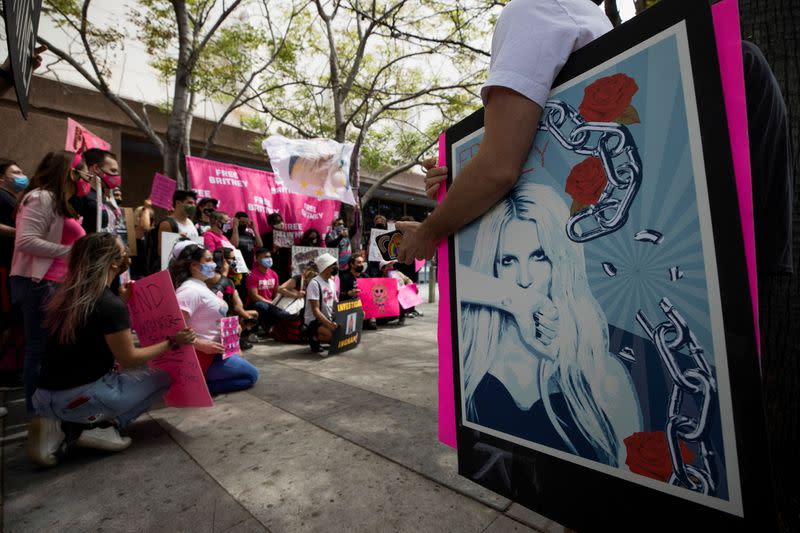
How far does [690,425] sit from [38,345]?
3536 millimetres

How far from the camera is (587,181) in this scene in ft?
2.35

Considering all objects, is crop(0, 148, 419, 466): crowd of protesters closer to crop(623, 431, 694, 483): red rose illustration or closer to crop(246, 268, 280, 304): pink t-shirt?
crop(246, 268, 280, 304): pink t-shirt

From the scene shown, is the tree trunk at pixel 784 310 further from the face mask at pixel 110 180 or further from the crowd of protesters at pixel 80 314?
the face mask at pixel 110 180

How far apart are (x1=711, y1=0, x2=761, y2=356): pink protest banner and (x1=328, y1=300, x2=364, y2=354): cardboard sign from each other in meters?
4.61

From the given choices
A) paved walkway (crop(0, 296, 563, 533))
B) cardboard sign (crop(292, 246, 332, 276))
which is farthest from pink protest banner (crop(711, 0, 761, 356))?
cardboard sign (crop(292, 246, 332, 276))

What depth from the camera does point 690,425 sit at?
593mm

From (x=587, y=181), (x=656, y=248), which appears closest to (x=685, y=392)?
(x=656, y=248)

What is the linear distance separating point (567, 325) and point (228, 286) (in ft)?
15.6

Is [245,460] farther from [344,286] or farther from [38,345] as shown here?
[344,286]

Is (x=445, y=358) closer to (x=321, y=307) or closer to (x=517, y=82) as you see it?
(x=517, y=82)

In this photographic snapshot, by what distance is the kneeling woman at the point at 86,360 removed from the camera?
234cm

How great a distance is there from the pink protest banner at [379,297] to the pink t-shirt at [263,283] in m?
1.44

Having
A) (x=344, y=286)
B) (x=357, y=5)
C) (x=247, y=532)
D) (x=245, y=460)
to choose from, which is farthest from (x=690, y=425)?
(x=357, y=5)

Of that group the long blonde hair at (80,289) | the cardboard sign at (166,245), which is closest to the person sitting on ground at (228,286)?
the cardboard sign at (166,245)
